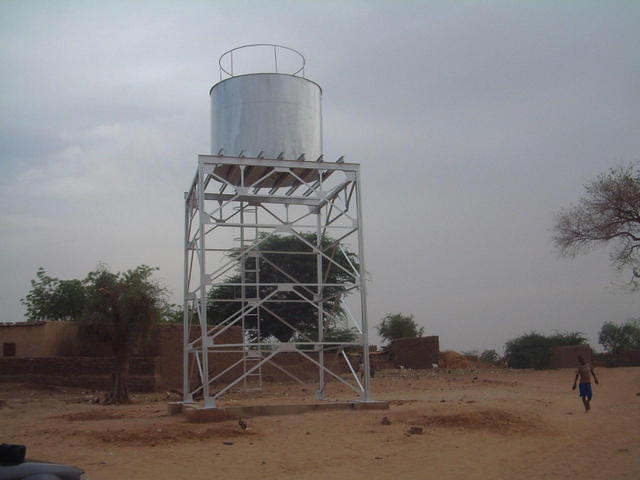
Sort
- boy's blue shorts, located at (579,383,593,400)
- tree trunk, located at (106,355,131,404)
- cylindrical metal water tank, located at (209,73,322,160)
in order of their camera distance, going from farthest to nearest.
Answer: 1. tree trunk, located at (106,355,131,404)
2. cylindrical metal water tank, located at (209,73,322,160)
3. boy's blue shorts, located at (579,383,593,400)

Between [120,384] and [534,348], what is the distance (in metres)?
23.9

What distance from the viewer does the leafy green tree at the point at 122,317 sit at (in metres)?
21.6

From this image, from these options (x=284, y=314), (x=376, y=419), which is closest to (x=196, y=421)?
(x=376, y=419)

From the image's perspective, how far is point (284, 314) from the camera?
126ft

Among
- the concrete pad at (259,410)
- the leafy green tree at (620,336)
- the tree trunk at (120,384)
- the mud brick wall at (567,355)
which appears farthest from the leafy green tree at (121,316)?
the leafy green tree at (620,336)

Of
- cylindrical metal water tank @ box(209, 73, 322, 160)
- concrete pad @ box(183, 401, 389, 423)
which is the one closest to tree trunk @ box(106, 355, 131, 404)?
concrete pad @ box(183, 401, 389, 423)

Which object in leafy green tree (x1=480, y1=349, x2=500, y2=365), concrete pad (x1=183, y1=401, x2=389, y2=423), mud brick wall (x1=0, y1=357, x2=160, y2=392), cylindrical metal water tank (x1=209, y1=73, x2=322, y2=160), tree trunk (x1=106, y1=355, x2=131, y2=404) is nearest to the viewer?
concrete pad (x1=183, y1=401, x2=389, y2=423)

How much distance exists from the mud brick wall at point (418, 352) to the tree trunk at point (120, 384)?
16021 millimetres

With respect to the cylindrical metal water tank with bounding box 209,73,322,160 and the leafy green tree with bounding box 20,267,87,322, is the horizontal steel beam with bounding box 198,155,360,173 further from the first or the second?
the leafy green tree with bounding box 20,267,87,322

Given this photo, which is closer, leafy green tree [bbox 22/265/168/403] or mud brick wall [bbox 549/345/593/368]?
leafy green tree [bbox 22/265/168/403]

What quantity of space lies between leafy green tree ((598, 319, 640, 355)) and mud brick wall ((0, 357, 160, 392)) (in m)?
34.1

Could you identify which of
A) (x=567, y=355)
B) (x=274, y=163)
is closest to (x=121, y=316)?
(x=274, y=163)

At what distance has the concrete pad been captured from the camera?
14.3m

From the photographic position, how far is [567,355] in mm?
35219
